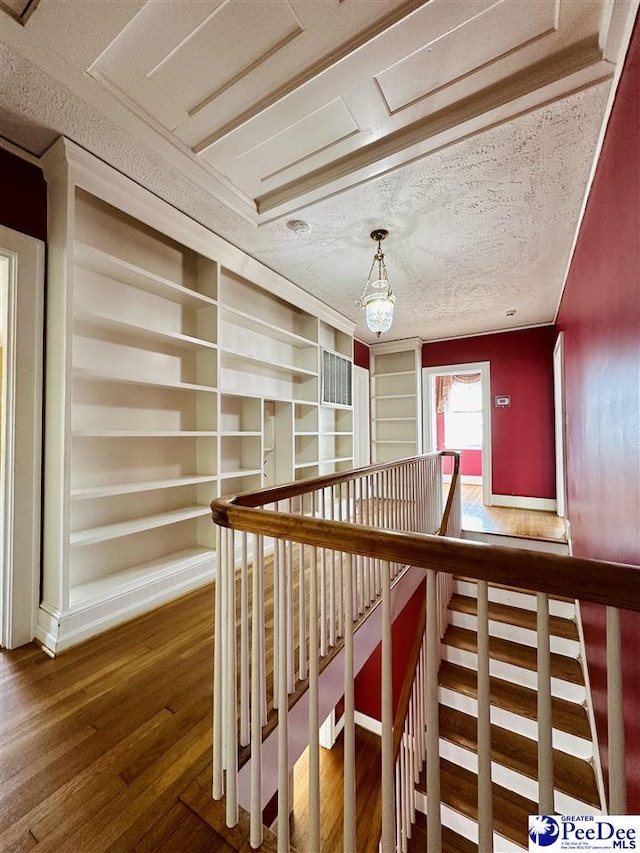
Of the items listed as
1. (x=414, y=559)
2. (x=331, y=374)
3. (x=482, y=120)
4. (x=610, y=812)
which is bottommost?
(x=610, y=812)

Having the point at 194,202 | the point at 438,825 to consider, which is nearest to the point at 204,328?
the point at 194,202

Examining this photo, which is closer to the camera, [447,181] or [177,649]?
[177,649]

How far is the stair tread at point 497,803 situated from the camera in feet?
6.93

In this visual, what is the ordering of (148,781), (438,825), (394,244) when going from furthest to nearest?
(394,244) < (148,781) < (438,825)

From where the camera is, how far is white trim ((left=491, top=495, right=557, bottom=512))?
17.0ft

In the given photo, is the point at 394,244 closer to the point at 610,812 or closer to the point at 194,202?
the point at 194,202

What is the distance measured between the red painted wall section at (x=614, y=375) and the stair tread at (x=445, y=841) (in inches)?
41.4

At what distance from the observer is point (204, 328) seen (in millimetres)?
3012

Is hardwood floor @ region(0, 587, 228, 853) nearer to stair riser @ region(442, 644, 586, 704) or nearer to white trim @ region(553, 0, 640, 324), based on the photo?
stair riser @ region(442, 644, 586, 704)

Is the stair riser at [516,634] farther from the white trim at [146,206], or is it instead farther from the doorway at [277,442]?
the white trim at [146,206]

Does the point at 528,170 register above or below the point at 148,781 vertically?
above

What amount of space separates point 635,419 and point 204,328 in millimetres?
2821

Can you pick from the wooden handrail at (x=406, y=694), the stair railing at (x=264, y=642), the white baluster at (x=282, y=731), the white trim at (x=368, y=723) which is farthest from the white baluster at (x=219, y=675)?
the white trim at (x=368, y=723)

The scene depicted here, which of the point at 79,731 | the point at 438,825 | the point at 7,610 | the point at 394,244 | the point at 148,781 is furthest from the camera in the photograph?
the point at 394,244
